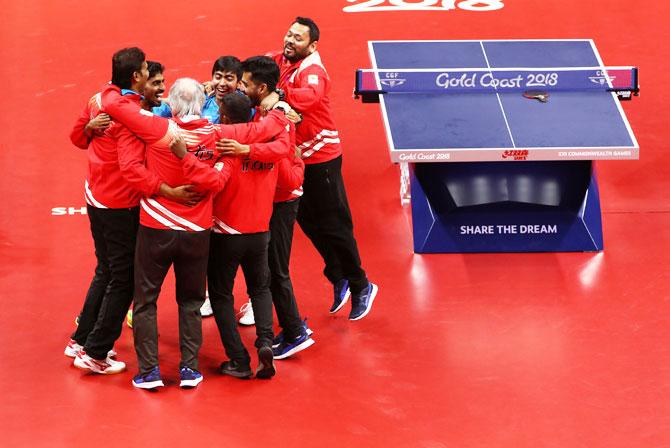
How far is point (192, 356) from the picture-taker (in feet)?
23.0

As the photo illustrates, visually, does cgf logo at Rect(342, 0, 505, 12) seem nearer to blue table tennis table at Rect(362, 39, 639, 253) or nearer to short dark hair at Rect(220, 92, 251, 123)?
blue table tennis table at Rect(362, 39, 639, 253)

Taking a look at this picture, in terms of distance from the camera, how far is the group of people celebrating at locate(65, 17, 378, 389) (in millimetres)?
6672

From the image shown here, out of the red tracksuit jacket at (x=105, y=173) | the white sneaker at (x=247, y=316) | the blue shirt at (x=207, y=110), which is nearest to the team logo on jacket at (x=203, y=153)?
the red tracksuit jacket at (x=105, y=173)

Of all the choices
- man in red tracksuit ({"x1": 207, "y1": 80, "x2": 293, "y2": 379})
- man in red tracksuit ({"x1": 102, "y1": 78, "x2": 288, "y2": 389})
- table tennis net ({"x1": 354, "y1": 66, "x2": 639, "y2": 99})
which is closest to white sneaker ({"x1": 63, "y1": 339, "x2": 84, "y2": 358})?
man in red tracksuit ({"x1": 102, "y1": 78, "x2": 288, "y2": 389})

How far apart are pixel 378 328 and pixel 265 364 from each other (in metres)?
1.06

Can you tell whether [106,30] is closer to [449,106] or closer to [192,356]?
[449,106]

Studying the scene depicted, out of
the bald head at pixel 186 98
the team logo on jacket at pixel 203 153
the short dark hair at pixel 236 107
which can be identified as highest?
the bald head at pixel 186 98

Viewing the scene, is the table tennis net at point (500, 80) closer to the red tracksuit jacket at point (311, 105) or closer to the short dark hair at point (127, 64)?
the red tracksuit jacket at point (311, 105)

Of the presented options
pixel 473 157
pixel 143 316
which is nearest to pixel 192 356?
pixel 143 316

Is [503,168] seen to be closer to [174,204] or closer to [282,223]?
[282,223]

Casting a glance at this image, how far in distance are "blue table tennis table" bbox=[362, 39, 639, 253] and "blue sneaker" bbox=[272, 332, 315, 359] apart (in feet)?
5.82

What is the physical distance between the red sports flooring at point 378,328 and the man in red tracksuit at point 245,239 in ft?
0.72

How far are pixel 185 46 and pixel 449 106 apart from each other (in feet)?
14.2

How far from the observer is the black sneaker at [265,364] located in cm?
710
